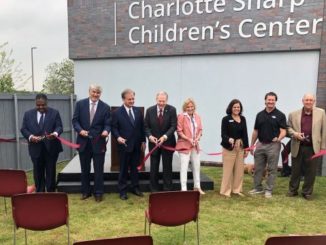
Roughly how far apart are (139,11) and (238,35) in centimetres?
275

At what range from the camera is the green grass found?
4.01 metres

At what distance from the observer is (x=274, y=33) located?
7.93 meters

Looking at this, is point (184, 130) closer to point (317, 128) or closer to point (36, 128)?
point (317, 128)

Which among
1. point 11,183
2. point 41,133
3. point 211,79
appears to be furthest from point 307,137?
point 11,183

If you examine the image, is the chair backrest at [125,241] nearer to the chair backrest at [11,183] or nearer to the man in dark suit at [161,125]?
the chair backrest at [11,183]

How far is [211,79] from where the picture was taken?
28.8 ft

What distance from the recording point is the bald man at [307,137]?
5348 millimetres

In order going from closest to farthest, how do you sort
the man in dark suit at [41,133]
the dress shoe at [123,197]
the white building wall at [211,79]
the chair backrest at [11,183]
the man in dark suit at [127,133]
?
the chair backrest at [11,183] → the man in dark suit at [41,133] → the man in dark suit at [127,133] → the dress shoe at [123,197] → the white building wall at [211,79]

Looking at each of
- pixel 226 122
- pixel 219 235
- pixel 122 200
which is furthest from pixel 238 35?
pixel 219 235

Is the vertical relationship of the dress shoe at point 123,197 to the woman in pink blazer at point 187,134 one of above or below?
below

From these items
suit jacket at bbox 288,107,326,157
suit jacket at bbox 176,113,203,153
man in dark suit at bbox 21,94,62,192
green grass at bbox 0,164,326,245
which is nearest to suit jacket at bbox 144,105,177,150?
suit jacket at bbox 176,113,203,153

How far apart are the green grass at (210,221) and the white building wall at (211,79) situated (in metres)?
3.09

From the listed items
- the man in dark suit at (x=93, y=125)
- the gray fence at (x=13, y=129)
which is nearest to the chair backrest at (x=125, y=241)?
the man in dark suit at (x=93, y=125)

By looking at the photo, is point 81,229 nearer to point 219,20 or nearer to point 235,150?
point 235,150
